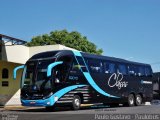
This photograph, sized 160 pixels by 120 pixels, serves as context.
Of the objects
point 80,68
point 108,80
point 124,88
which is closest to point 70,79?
point 80,68

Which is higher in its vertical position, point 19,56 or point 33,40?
point 33,40

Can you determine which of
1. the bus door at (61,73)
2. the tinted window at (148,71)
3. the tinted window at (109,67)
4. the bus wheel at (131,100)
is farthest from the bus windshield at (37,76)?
the tinted window at (148,71)

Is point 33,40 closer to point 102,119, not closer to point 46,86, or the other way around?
point 46,86

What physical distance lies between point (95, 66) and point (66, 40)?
1414 inches

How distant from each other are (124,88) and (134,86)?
1.41 m

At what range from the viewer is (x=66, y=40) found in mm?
59875

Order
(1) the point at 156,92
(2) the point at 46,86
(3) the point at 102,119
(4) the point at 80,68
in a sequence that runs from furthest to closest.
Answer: (1) the point at 156,92, (4) the point at 80,68, (2) the point at 46,86, (3) the point at 102,119

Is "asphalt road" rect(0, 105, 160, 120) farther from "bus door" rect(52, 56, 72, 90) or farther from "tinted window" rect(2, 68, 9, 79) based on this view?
"tinted window" rect(2, 68, 9, 79)

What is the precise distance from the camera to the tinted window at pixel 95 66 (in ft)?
78.3

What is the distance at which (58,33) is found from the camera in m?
60.6

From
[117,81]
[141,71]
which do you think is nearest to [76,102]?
[117,81]

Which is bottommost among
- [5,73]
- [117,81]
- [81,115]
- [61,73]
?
[81,115]

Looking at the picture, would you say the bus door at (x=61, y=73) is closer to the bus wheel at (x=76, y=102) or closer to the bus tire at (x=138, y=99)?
the bus wheel at (x=76, y=102)

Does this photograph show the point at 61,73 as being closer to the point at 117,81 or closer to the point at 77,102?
the point at 77,102
